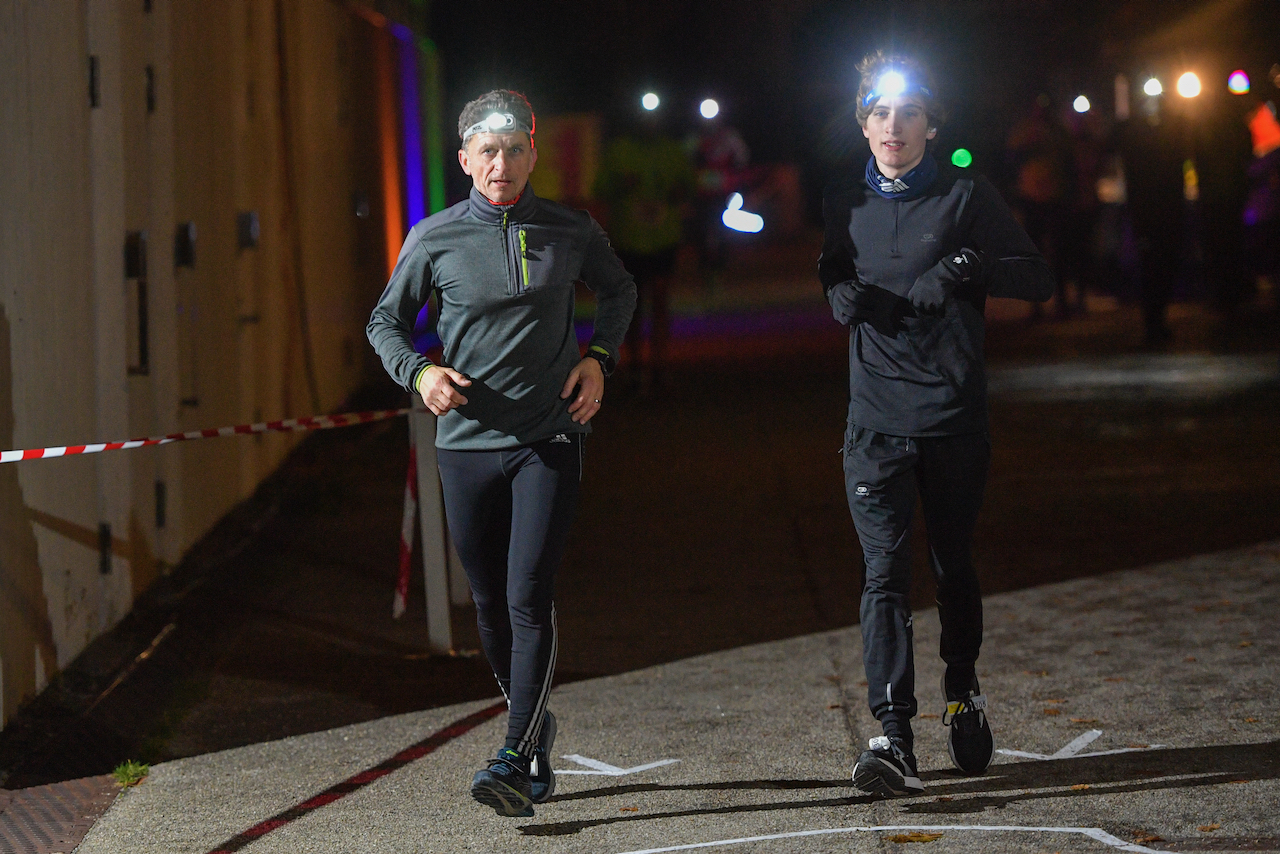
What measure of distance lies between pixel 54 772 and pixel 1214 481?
7122 millimetres

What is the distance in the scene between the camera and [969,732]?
5.18 meters

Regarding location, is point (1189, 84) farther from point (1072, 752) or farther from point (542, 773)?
point (542, 773)

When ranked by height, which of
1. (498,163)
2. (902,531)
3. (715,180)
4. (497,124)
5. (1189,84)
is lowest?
(902,531)

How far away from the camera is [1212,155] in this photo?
23.0m

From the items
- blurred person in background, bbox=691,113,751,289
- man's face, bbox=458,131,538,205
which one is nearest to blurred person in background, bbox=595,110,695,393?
man's face, bbox=458,131,538,205

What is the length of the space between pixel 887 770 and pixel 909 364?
1157mm

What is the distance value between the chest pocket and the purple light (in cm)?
1653

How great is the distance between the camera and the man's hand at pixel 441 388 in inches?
191

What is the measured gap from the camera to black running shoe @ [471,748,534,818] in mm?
4879

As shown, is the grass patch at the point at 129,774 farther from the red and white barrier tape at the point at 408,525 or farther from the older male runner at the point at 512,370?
the red and white barrier tape at the point at 408,525

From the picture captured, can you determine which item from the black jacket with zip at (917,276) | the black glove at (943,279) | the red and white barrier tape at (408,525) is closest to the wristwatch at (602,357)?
the black jacket with zip at (917,276)

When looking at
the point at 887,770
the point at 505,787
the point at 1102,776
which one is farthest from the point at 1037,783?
the point at 505,787

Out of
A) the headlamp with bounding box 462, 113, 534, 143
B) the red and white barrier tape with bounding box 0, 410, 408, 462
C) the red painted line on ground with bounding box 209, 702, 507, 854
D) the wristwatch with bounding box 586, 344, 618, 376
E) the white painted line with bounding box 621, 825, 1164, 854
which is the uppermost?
the headlamp with bounding box 462, 113, 534, 143

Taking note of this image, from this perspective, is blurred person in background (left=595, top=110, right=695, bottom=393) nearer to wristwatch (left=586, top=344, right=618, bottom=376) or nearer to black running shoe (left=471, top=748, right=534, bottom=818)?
wristwatch (left=586, top=344, right=618, bottom=376)
